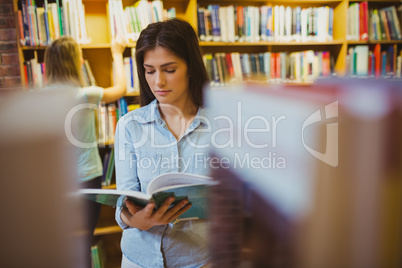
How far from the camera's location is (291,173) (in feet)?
1.22

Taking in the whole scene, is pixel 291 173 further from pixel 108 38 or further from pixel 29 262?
pixel 108 38

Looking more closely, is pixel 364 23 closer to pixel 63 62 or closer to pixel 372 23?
pixel 372 23

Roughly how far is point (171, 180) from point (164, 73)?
44cm

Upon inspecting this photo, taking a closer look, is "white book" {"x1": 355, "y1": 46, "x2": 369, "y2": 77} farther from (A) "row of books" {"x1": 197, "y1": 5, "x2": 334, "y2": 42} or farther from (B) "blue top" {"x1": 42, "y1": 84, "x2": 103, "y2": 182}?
(B) "blue top" {"x1": 42, "y1": 84, "x2": 103, "y2": 182}

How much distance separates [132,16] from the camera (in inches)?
91.6

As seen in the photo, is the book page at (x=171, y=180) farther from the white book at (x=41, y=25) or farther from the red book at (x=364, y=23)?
the red book at (x=364, y=23)

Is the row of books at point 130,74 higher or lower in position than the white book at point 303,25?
lower

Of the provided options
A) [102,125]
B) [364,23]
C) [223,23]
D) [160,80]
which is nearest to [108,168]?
[102,125]

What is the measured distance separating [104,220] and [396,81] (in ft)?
8.23

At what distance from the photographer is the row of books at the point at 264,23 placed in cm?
250

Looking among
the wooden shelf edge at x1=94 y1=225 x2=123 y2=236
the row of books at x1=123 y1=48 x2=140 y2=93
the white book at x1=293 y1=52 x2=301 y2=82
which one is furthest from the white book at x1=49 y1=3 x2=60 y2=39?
the white book at x1=293 y1=52 x2=301 y2=82

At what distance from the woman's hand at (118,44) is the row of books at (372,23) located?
1.76 metres

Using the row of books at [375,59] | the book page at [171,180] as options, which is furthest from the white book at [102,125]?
the row of books at [375,59]

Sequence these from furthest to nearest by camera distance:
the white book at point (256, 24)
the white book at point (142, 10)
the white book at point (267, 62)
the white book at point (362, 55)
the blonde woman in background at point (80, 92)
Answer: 1. the white book at point (362, 55)
2. the white book at point (267, 62)
3. the white book at point (256, 24)
4. the white book at point (142, 10)
5. the blonde woman in background at point (80, 92)
